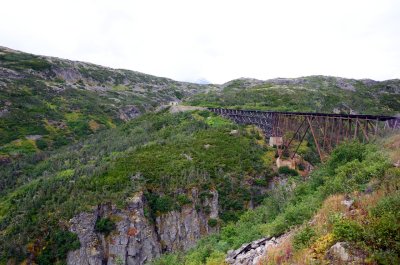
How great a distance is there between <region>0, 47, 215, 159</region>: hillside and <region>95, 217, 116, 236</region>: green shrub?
132 ft

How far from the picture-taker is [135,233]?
99.2ft

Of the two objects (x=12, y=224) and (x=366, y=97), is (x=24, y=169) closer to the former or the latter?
(x=12, y=224)

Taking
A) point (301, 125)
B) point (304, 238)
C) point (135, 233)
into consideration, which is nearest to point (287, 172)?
point (301, 125)

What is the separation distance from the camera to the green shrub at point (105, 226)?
30.1m

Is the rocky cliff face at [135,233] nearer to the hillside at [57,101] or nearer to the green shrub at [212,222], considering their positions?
the green shrub at [212,222]

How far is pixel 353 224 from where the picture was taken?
9281 mm

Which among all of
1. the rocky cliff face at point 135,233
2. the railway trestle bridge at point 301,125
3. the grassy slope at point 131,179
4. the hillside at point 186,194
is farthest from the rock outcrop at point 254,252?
the grassy slope at point 131,179

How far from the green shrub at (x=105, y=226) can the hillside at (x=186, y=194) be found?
96mm

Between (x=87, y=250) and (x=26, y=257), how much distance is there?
5.26m

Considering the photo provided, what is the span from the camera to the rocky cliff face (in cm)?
2920

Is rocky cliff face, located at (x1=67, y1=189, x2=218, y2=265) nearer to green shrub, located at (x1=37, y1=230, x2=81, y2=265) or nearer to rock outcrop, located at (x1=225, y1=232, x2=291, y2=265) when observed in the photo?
green shrub, located at (x1=37, y1=230, x2=81, y2=265)

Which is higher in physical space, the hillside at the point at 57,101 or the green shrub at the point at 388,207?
the green shrub at the point at 388,207

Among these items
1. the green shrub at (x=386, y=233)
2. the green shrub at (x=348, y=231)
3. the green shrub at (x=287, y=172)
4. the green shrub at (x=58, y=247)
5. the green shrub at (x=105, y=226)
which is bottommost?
the green shrub at (x=58, y=247)

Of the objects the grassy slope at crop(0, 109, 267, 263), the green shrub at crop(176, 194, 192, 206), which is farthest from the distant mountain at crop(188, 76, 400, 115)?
the green shrub at crop(176, 194, 192, 206)
